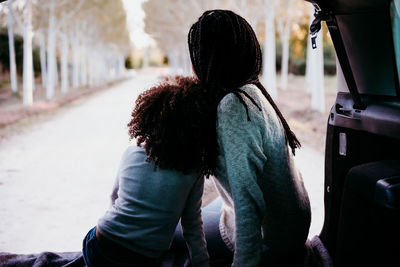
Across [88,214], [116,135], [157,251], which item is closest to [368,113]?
[157,251]

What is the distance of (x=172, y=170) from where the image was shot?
1.85 m

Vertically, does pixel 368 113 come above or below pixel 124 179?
above

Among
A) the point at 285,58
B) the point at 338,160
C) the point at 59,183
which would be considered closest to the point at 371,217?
the point at 338,160

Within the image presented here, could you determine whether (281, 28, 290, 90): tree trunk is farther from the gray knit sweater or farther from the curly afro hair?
the curly afro hair

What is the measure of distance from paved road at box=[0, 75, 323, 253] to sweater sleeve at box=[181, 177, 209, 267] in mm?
688

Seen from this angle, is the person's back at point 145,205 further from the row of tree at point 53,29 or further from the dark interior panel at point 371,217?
the row of tree at point 53,29

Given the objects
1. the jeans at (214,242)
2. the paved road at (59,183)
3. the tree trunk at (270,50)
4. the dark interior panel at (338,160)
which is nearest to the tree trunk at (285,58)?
the tree trunk at (270,50)

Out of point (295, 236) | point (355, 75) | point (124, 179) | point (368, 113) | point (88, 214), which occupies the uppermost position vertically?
point (355, 75)

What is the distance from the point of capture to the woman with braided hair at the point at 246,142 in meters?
1.81

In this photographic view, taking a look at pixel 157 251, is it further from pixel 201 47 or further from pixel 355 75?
pixel 355 75

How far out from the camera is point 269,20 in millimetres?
15070

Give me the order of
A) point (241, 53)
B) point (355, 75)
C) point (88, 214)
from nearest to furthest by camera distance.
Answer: point (241, 53) → point (355, 75) → point (88, 214)

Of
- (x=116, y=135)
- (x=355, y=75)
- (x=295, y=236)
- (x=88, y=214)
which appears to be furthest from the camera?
(x=116, y=135)

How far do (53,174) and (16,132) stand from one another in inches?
178
